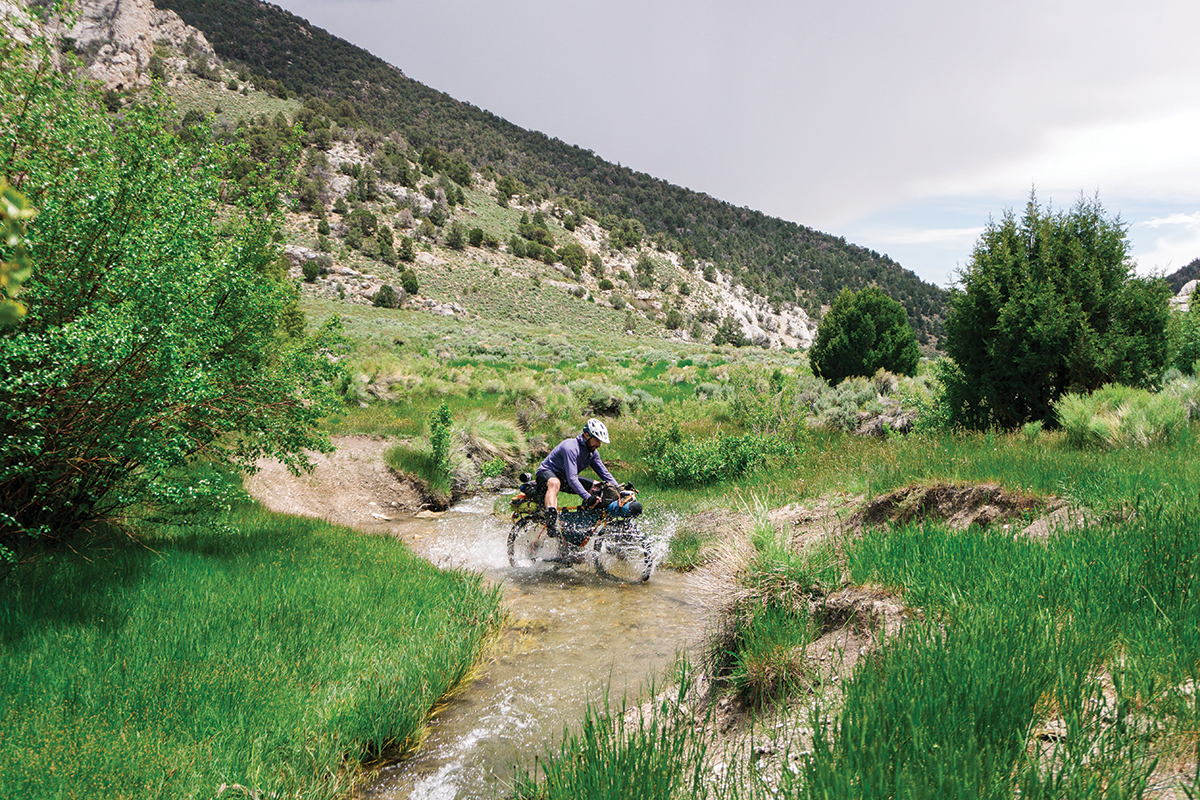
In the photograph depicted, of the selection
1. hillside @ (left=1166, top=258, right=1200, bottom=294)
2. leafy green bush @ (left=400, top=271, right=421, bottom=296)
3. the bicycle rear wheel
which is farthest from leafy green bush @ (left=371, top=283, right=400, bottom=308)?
hillside @ (left=1166, top=258, right=1200, bottom=294)

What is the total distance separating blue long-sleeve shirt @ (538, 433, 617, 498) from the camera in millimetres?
8375

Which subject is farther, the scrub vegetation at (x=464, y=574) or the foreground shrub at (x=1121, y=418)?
the foreground shrub at (x=1121, y=418)

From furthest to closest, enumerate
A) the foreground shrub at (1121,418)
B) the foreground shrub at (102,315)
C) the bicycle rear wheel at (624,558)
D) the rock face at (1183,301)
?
the rock face at (1183,301) → the bicycle rear wheel at (624,558) → the foreground shrub at (1121,418) → the foreground shrub at (102,315)

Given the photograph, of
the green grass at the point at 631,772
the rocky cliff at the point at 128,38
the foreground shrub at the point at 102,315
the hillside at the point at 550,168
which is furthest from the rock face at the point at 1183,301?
the rocky cliff at the point at 128,38

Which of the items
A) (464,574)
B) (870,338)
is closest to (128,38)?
(870,338)

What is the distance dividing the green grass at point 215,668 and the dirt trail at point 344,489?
4010 mm

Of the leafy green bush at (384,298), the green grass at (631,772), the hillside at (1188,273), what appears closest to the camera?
the green grass at (631,772)

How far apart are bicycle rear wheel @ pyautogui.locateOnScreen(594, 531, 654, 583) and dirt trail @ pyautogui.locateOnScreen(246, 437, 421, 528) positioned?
4.60m

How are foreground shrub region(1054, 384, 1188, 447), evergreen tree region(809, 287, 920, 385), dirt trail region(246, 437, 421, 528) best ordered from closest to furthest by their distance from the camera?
foreground shrub region(1054, 384, 1188, 447)
dirt trail region(246, 437, 421, 528)
evergreen tree region(809, 287, 920, 385)

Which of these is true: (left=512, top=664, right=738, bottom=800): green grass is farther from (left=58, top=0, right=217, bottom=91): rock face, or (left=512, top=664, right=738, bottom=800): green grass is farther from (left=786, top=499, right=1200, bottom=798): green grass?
(left=58, top=0, right=217, bottom=91): rock face

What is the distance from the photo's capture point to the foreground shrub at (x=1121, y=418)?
6730mm

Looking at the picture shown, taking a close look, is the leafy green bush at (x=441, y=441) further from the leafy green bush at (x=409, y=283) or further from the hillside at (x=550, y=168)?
the hillside at (x=550, y=168)

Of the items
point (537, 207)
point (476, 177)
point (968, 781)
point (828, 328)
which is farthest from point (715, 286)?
point (968, 781)

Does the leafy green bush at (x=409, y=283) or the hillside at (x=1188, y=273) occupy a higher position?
the hillside at (x=1188, y=273)
